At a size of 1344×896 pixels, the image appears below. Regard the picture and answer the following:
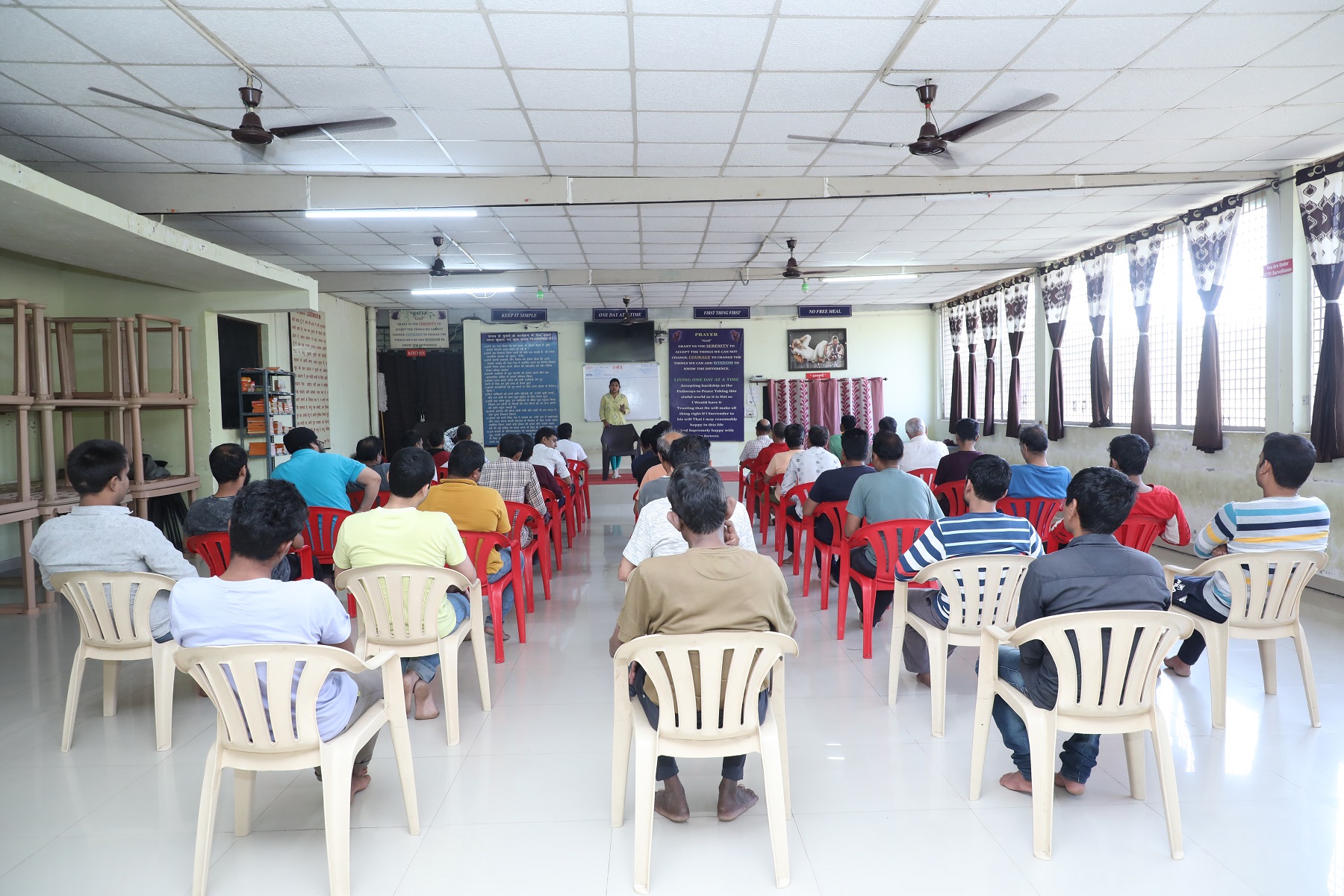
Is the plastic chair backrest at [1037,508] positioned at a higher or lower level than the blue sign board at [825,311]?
lower

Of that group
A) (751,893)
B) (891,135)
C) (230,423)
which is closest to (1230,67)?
(891,135)

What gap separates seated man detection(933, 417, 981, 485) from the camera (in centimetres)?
538

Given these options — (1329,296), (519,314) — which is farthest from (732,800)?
(519,314)

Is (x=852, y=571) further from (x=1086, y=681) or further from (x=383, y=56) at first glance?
(x=383, y=56)

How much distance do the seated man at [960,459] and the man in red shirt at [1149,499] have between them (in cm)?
130

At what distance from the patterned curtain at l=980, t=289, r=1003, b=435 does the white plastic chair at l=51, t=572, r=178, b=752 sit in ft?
33.9

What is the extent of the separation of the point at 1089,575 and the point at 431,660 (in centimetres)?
245

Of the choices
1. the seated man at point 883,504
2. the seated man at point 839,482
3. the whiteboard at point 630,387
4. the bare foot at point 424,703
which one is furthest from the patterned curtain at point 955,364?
the bare foot at point 424,703

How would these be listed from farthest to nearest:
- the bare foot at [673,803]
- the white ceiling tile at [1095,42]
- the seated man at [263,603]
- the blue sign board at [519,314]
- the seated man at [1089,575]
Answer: the blue sign board at [519,314], the white ceiling tile at [1095,42], the bare foot at [673,803], the seated man at [1089,575], the seated man at [263,603]

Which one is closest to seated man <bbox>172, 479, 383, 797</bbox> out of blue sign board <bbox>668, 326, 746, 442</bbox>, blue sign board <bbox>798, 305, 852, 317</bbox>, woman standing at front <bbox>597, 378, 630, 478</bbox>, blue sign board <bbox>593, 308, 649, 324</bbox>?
woman standing at front <bbox>597, 378, 630, 478</bbox>

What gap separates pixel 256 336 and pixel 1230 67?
8794mm

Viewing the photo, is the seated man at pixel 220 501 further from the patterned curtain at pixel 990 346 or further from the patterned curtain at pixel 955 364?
the patterned curtain at pixel 955 364

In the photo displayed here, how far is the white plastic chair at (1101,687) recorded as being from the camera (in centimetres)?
209

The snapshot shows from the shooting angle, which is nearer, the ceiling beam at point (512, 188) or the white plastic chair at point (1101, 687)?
the white plastic chair at point (1101, 687)
